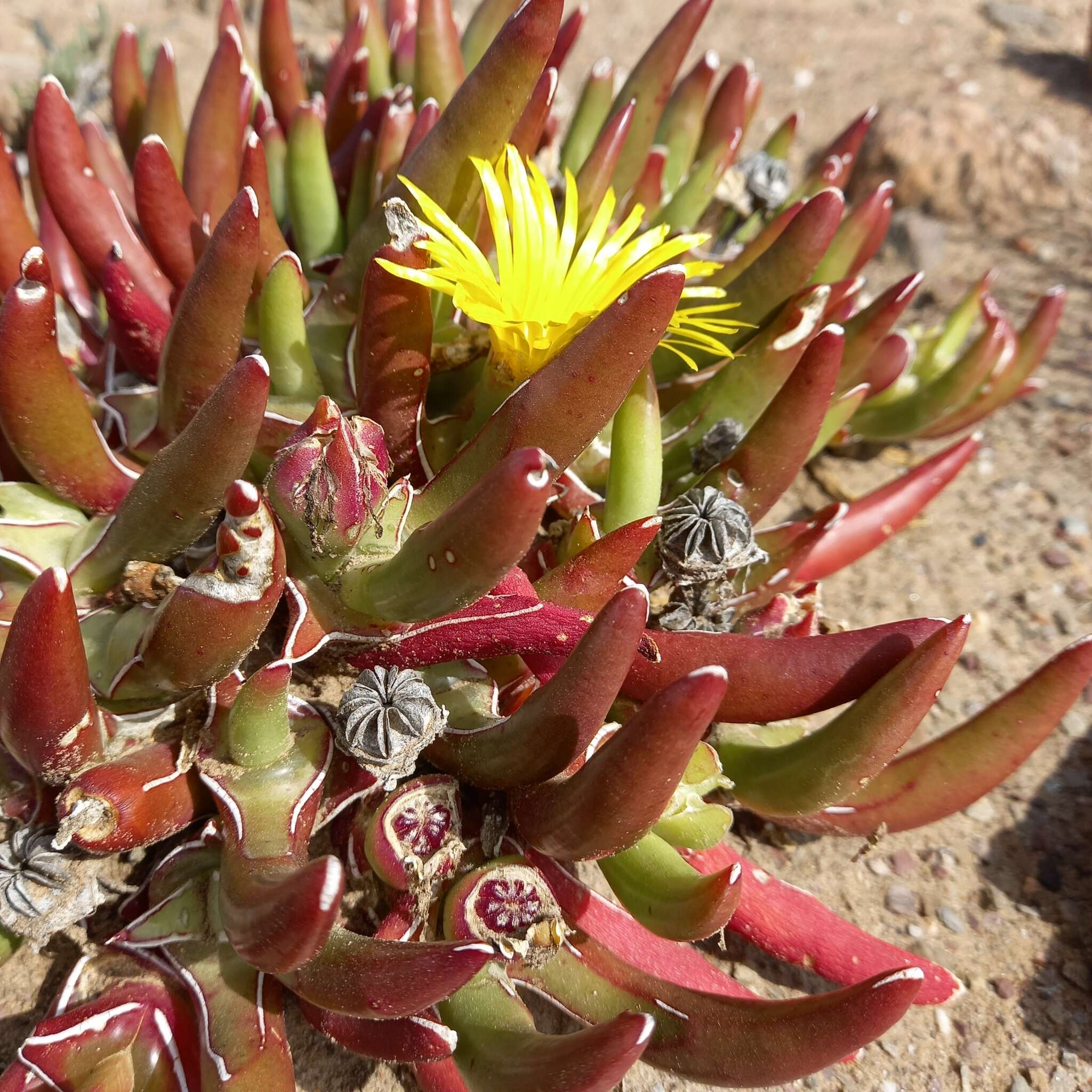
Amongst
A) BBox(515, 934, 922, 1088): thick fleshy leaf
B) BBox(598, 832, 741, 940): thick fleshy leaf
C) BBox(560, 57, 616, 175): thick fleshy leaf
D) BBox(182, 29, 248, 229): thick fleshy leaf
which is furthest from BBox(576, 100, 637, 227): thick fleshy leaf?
BBox(515, 934, 922, 1088): thick fleshy leaf

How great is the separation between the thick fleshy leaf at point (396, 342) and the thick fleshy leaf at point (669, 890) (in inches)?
33.8

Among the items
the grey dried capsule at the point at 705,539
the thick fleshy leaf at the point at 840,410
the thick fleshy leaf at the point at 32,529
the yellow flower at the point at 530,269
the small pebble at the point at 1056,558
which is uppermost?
the yellow flower at the point at 530,269

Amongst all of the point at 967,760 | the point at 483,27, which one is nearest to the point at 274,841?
the point at 967,760

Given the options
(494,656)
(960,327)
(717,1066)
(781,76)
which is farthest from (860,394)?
(781,76)

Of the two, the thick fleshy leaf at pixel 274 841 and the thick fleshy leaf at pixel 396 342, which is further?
the thick fleshy leaf at pixel 396 342

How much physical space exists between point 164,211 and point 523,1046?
174 cm

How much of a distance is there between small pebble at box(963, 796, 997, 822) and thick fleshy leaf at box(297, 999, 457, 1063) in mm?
1453

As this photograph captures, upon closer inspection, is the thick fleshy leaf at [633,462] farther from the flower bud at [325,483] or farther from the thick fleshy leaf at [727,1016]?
the thick fleshy leaf at [727,1016]

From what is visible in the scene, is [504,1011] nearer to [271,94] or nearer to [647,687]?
[647,687]

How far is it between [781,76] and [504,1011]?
5.49 m

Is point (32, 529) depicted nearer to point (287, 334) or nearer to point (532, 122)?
point (287, 334)

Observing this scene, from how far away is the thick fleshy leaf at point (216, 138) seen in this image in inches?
89.5

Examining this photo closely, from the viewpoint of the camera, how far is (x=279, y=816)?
1463 mm

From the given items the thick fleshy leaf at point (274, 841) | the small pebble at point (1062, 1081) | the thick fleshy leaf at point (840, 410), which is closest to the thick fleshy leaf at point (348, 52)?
the thick fleshy leaf at point (840, 410)
